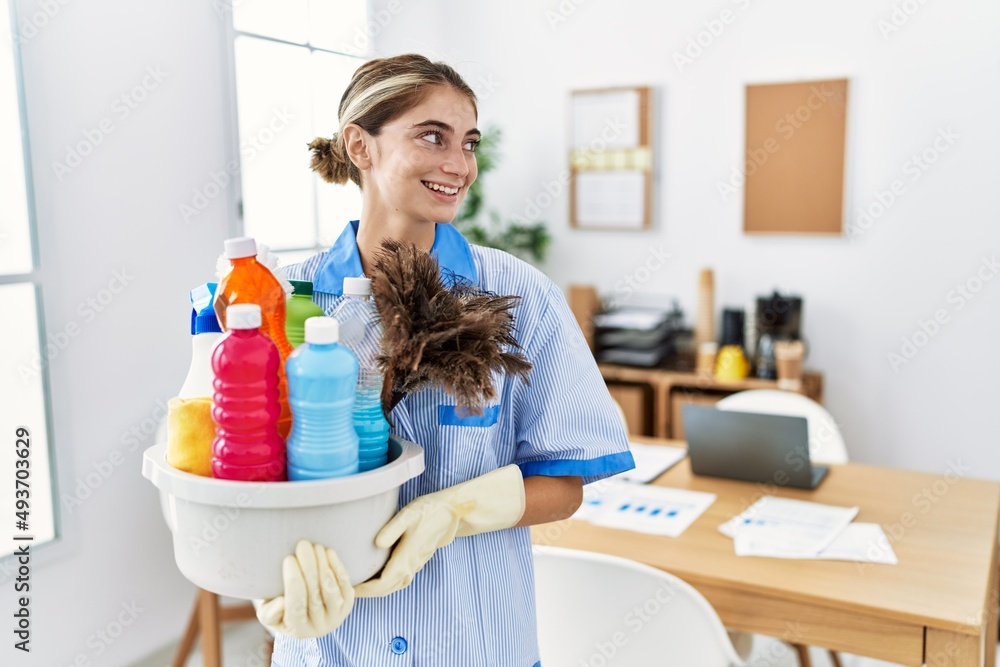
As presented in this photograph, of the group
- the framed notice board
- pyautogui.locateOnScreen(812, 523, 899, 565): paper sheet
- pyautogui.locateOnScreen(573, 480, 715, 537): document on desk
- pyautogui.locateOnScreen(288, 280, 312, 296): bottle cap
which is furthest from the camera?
the framed notice board

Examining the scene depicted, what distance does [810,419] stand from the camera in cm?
250

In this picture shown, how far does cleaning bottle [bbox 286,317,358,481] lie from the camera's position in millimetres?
776

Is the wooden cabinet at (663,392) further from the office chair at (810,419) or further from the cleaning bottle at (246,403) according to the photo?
the cleaning bottle at (246,403)

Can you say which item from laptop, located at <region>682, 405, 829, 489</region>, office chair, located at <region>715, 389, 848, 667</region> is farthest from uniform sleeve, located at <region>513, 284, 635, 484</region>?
office chair, located at <region>715, 389, 848, 667</region>

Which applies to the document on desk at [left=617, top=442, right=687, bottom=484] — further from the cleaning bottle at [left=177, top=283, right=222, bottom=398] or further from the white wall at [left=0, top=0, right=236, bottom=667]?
the white wall at [left=0, top=0, right=236, bottom=667]

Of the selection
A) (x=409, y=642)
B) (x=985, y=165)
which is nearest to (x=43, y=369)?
(x=409, y=642)

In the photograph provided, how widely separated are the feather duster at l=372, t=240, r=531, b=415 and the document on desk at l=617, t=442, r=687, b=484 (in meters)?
1.24

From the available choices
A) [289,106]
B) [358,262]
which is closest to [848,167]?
[289,106]

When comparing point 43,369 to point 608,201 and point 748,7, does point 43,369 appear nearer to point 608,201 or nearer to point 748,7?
point 608,201

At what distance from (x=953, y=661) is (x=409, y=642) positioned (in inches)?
36.9

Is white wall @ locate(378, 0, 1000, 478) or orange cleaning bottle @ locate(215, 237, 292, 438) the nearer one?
orange cleaning bottle @ locate(215, 237, 292, 438)

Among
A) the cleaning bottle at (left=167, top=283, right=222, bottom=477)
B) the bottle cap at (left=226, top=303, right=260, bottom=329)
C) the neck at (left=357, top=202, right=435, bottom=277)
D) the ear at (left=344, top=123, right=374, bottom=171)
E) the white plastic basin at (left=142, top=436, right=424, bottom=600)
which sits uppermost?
the ear at (left=344, top=123, right=374, bottom=171)

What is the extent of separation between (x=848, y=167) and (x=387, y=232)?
2.68 m

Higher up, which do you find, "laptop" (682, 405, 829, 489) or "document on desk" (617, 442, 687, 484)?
"laptop" (682, 405, 829, 489)
